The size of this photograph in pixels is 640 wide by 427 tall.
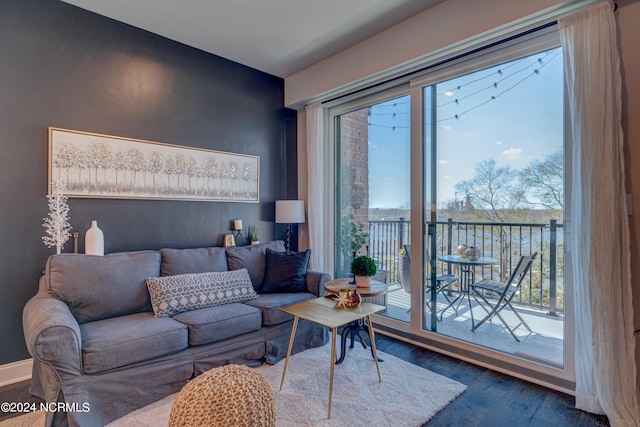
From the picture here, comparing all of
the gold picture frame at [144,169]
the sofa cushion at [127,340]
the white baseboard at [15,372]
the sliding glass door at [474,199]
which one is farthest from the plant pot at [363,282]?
the white baseboard at [15,372]

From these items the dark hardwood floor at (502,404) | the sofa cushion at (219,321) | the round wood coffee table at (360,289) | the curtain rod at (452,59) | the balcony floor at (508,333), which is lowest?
the dark hardwood floor at (502,404)

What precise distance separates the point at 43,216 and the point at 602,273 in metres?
3.97

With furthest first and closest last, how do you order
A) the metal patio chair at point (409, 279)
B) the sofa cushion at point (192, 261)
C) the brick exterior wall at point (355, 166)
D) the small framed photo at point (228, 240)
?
the brick exterior wall at point (355, 166) < the small framed photo at point (228, 240) < the metal patio chair at point (409, 279) < the sofa cushion at point (192, 261)

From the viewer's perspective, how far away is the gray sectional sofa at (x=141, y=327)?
1765 mm

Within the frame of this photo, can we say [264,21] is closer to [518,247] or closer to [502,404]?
[518,247]

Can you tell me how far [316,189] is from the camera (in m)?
3.87

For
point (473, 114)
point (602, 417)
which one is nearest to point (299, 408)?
point (602, 417)

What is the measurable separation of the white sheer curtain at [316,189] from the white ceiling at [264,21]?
775mm

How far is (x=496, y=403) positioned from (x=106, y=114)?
3.80m

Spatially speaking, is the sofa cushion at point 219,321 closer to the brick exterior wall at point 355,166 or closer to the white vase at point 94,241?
the white vase at point 94,241

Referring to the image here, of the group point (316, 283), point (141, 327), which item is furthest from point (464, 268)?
point (141, 327)

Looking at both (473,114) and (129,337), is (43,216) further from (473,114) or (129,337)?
(473,114)

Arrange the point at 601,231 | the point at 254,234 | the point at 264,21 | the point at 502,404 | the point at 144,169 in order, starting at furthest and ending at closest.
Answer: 1. the point at 254,234
2. the point at 144,169
3. the point at 264,21
4. the point at 502,404
5. the point at 601,231

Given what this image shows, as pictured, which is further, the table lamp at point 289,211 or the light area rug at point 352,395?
the table lamp at point 289,211
